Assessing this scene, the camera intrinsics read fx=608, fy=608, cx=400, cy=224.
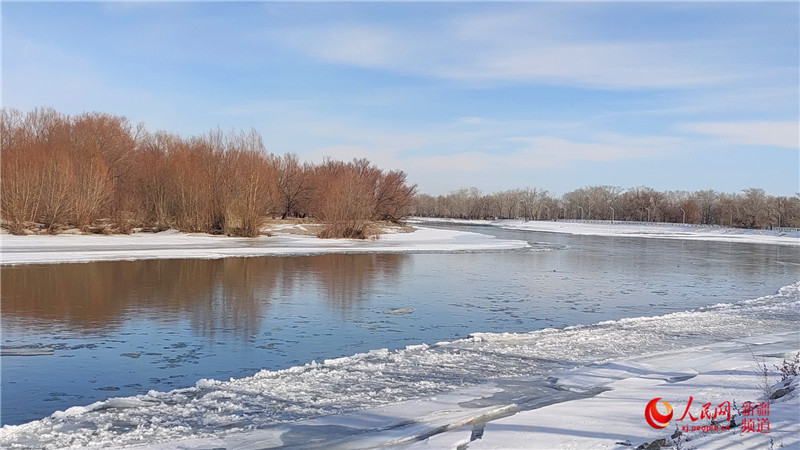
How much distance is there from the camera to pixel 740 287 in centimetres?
2034

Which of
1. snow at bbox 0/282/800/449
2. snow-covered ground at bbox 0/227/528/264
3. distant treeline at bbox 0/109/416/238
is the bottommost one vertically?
snow at bbox 0/282/800/449

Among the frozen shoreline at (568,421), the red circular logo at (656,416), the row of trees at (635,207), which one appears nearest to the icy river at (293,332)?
the frozen shoreline at (568,421)

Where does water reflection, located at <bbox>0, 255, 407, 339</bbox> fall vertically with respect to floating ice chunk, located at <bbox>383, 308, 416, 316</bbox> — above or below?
above

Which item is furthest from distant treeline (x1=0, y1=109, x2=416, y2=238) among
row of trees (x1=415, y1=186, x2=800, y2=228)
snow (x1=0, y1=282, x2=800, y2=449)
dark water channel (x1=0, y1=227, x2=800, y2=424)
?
row of trees (x1=415, y1=186, x2=800, y2=228)

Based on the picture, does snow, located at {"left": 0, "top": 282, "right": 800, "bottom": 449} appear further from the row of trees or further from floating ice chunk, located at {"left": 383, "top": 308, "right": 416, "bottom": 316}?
the row of trees

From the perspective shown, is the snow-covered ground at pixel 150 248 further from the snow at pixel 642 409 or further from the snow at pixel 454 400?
the snow at pixel 642 409

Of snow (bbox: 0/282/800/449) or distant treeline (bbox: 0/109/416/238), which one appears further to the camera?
distant treeline (bbox: 0/109/416/238)

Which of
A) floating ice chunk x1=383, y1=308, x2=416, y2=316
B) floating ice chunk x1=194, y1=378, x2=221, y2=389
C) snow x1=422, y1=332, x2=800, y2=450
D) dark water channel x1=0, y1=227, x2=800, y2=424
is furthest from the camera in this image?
floating ice chunk x1=383, y1=308, x2=416, y2=316

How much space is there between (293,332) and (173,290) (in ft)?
20.6

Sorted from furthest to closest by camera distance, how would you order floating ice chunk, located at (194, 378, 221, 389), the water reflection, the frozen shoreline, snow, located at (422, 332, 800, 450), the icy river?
the water reflection
floating ice chunk, located at (194, 378, 221, 389)
the icy river
the frozen shoreline
snow, located at (422, 332, 800, 450)

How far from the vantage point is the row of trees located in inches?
4104

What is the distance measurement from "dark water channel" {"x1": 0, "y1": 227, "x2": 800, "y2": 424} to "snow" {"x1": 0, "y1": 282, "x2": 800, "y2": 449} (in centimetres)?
83

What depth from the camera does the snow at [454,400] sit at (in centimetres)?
584

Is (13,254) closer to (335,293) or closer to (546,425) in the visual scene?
(335,293)
